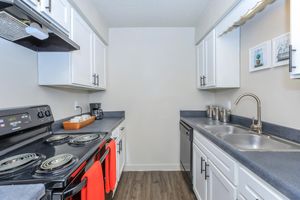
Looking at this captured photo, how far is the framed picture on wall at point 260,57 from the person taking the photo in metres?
1.73

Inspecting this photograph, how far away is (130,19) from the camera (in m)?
2.92

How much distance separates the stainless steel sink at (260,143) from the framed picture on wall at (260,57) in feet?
2.13

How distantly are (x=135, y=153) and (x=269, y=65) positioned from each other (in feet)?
7.83

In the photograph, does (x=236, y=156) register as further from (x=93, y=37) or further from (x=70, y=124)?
(x=93, y=37)

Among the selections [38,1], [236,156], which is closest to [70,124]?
[38,1]

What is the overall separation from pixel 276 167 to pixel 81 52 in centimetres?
192

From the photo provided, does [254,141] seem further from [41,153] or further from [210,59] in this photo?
[41,153]

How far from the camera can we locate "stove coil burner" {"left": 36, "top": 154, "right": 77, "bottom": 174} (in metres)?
0.91

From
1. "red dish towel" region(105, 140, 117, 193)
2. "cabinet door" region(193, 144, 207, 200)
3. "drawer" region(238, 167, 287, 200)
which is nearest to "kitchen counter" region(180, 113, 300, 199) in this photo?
"drawer" region(238, 167, 287, 200)

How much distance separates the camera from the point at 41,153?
4.10 ft

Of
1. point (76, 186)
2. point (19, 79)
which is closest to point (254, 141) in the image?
point (76, 186)

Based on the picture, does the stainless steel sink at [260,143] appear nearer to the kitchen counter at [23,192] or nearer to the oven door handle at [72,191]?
the oven door handle at [72,191]

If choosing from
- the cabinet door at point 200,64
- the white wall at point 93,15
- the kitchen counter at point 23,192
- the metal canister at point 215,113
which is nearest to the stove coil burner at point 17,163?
the kitchen counter at point 23,192

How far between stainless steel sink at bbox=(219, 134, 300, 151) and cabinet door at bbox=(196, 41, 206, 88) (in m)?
1.25
